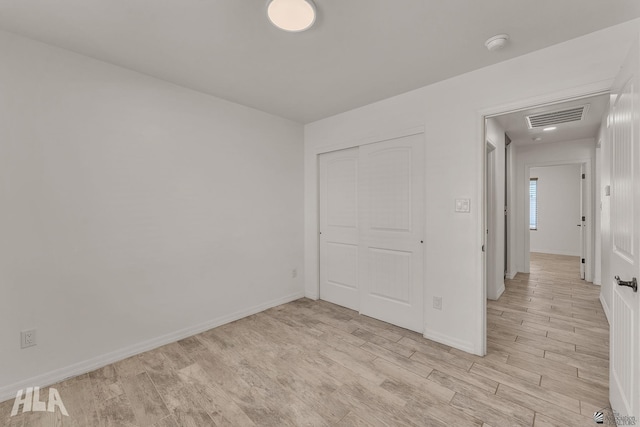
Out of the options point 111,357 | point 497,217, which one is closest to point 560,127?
point 497,217

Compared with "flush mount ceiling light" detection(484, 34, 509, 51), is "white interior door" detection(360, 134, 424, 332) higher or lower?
lower

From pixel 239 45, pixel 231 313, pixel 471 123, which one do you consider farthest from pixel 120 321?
pixel 471 123

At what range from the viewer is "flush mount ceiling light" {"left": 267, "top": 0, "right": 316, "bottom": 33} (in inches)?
62.8

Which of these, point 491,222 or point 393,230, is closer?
point 393,230

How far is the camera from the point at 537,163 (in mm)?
5312

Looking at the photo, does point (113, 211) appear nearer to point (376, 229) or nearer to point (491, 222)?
point (376, 229)

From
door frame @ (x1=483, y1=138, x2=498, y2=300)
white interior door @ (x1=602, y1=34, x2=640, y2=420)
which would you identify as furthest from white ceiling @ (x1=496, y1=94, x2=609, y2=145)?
white interior door @ (x1=602, y1=34, x2=640, y2=420)

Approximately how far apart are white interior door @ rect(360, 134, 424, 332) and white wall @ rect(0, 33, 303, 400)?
135 centimetres

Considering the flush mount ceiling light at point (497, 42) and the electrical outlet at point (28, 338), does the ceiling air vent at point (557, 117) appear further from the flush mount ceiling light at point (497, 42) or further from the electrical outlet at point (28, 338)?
the electrical outlet at point (28, 338)

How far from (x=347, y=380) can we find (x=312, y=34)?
2.53 metres

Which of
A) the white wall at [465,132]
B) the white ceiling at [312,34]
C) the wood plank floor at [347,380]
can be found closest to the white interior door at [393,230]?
the white wall at [465,132]

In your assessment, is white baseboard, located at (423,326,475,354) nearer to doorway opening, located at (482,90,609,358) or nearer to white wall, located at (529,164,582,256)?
doorway opening, located at (482,90,609,358)

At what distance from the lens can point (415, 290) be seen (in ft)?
9.50

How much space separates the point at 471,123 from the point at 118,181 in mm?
3124
